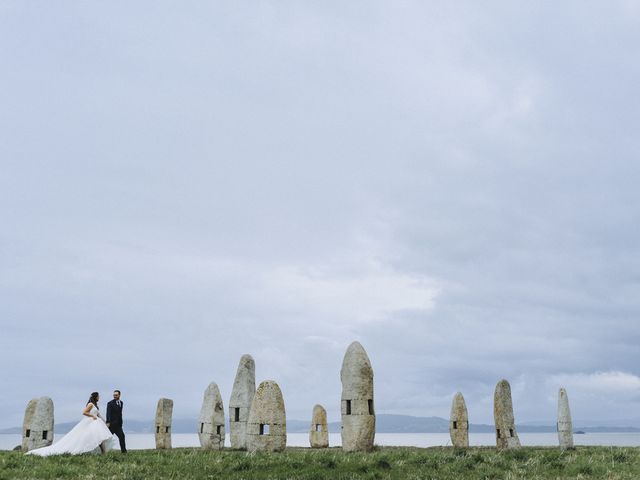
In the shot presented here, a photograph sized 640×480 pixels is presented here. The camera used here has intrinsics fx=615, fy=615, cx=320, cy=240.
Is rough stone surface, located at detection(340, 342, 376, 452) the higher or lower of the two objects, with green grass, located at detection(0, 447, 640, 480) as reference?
higher

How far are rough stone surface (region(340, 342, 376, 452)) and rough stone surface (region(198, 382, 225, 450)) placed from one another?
8651mm

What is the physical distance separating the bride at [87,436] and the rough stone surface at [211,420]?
30.9ft

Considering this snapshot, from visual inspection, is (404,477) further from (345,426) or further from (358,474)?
(345,426)

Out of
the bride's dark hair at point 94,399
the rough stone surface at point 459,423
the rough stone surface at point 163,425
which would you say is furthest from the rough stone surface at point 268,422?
the rough stone surface at point 459,423

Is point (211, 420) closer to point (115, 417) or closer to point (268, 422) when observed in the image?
point (268, 422)

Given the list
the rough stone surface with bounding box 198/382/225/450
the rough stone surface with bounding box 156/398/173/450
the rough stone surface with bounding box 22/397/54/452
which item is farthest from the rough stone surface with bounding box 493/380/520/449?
the rough stone surface with bounding box 22/397/54/452

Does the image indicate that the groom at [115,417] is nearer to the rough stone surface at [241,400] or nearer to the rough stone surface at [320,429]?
the rough stone surface at [241,400]

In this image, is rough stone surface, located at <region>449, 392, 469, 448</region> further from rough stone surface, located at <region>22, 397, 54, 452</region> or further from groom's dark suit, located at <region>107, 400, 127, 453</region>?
rough stone surface, located at <region>22, 397, 54, 452</region>

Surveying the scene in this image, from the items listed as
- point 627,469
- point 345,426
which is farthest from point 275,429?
point 627,469

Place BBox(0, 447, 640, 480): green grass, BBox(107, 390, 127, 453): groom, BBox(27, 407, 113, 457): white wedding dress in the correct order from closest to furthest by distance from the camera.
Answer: BBox(0, 447, 640, 480): green grass < BBox(27, 407, 113, 457): white wedding dress < BBox(107, 390, 127, 453): groom

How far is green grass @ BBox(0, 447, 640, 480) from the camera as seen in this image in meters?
18.4

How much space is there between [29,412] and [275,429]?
14.1 m

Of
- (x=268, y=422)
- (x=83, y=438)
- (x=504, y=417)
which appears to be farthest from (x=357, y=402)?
(x=83, y=438)

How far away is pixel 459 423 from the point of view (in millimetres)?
36031
